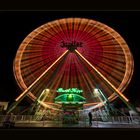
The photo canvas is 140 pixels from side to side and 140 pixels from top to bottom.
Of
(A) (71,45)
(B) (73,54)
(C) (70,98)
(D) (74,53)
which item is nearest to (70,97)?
(C) (70,98)

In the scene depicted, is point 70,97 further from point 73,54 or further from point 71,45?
point 71,45

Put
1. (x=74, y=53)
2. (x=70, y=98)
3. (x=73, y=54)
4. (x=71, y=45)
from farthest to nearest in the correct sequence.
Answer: (x=70, y=98)
(x=73, y=54)
(x=74, y=53)
(x=71, y=45)

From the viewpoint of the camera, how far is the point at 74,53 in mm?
18859

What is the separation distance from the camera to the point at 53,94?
87.4ft

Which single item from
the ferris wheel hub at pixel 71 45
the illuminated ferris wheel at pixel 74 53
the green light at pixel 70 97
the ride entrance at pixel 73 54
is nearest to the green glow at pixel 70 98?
the green light at pixel 70 97

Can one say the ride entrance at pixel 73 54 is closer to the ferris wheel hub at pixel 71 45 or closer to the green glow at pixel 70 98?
the ferris wheel hub at pixel 71 45

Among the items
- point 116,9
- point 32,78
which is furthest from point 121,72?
point 116,9

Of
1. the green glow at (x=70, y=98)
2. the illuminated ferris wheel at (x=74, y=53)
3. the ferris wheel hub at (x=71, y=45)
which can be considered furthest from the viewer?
the green glow at (x=70, y=98)

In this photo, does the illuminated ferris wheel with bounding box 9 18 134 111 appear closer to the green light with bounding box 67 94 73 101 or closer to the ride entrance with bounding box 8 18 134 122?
the ride entrance with bounding box 8 18 134 122

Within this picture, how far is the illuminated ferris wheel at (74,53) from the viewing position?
16.4m

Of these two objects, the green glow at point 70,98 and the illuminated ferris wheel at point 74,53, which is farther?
the green glow at point 70,98

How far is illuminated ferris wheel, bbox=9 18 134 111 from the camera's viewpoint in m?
16.4
